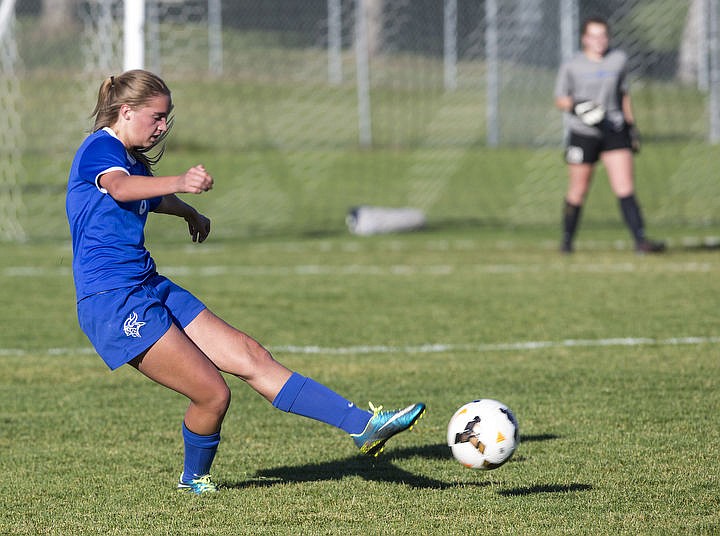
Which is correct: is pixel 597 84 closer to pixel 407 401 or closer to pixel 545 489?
pixel 407 401

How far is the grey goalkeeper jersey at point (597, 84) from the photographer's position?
11664mm

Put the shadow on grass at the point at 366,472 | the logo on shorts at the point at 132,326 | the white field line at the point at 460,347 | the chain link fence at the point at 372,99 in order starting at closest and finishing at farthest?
the logo on shorts at the point at 132,326
the shadow on grass at the point at 366,472
the white field line at the point at 460,347
the chain link fence at the point at 372,99

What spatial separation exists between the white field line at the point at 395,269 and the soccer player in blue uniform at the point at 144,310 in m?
6.48

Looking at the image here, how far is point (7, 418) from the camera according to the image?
241 inches

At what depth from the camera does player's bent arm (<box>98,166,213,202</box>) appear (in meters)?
4.10

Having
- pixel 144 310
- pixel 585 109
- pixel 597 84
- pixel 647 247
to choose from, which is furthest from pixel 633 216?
pixel 144 310

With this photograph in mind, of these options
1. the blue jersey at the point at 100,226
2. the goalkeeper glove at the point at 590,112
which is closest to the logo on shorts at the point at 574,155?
the goalkeeper glove at the point at 590,112

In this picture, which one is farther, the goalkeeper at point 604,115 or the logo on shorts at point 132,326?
the goalkeeper at point 604,115

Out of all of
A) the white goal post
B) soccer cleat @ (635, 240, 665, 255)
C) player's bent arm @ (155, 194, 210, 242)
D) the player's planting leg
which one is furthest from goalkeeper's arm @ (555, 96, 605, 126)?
the player's planting leg

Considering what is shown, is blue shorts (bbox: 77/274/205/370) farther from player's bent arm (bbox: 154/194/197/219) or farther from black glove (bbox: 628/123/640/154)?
black glove (bbox: 628/123/640/154)

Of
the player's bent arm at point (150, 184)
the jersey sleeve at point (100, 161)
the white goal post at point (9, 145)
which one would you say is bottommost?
the white goal post at point (9, 145)

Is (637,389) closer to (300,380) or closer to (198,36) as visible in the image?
(300,380)

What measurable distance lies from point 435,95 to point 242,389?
1471 cm

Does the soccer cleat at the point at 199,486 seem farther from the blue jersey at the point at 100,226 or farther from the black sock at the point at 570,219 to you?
the black sock at the point at 570,219
